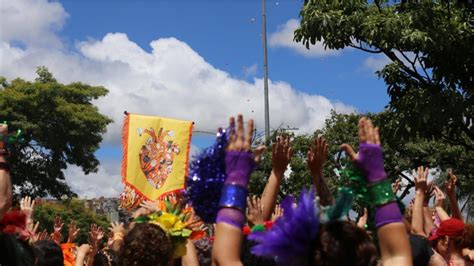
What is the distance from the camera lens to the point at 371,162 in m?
2.69

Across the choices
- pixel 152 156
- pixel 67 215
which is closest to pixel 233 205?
pixel 152 156

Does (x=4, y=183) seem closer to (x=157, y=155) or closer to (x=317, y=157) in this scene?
(x=317, y=157)

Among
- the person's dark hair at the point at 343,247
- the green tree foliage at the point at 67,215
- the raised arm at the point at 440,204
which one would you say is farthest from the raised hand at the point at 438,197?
the green tree foliage at the point at 67,215

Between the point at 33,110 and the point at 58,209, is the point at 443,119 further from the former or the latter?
the point at 58,209

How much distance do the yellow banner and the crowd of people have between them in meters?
0.94

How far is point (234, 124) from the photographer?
3172 mm

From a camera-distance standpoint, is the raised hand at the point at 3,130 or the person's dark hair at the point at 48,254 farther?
the person's dark hair at the point at 48,254

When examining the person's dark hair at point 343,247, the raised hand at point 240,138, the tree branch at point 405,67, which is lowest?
the person's dark hair at point 343,247

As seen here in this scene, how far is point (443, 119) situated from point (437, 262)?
17.5ft

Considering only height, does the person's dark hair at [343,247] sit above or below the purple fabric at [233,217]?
below

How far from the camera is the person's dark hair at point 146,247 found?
382cm

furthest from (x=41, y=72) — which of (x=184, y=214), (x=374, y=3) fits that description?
(x=184, y=214)

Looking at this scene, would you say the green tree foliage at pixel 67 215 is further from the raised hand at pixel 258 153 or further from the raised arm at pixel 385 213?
the raised arm at pixel 385 213

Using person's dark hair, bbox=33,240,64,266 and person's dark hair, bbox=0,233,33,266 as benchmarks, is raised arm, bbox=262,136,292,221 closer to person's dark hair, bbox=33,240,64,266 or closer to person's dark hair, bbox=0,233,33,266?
person's dark hair, bbox=0,233,33,266
